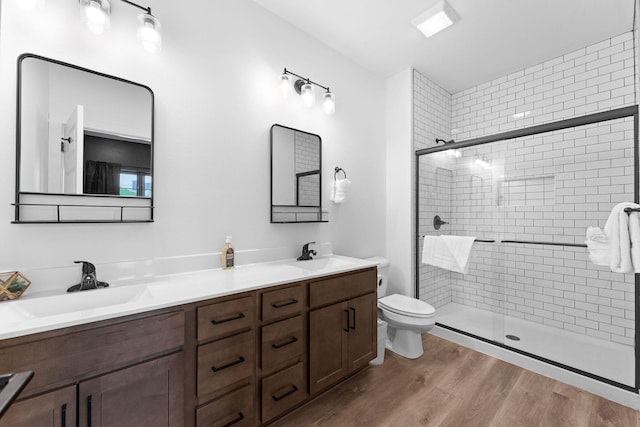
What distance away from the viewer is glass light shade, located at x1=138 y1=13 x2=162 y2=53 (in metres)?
1.50

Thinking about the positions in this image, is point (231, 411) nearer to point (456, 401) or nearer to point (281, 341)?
point (281, 341)

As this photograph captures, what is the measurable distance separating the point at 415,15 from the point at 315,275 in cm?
216

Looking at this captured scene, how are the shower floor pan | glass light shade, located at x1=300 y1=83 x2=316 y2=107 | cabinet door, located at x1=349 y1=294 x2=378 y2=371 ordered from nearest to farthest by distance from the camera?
cabinet door, located at x1=349 y1=294 x2=378 y2=371, the shower floor pan, glass light shade, located at x1=300 y1=83 x2=316 y2=107

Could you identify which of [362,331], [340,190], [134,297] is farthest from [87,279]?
[340,190]

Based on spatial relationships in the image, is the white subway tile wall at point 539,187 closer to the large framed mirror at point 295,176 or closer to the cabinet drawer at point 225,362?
the large framed mirror at point 295,176

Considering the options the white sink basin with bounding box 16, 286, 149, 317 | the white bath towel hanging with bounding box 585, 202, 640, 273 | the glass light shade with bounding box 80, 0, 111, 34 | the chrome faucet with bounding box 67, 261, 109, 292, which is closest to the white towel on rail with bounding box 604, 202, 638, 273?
the white bath towel hanging with bounding box 585, 202, 640, 273

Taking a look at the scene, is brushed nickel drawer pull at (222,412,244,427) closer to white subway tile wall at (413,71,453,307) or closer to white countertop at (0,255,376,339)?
white countertop at (0,255,376,339)

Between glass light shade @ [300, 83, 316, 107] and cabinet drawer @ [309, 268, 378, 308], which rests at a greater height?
glass light shade @ [300, 83, 316, 107]

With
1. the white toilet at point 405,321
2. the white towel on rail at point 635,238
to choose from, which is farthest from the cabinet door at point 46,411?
the white towel on rail at point 635,238

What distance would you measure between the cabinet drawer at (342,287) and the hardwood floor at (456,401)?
2.17 ft

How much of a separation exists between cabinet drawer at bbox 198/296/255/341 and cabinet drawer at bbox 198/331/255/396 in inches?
1.7

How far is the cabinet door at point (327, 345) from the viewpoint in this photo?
67.6 inches

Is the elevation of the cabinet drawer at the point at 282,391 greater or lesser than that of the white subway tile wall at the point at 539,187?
lesser

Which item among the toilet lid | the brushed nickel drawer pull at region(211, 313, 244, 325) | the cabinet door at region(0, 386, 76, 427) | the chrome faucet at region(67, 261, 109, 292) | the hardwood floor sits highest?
the chrome faucet at region(67, 261, 109, 292)
